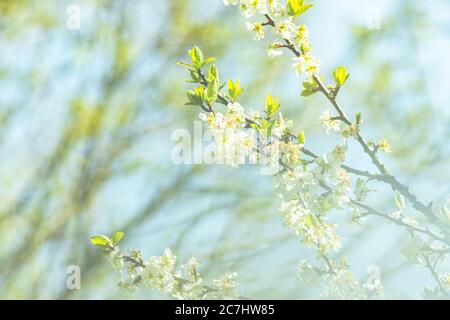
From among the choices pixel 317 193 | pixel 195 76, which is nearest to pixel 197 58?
pixel 195 76

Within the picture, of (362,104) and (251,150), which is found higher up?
(362,104)

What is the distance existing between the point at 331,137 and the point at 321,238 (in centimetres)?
154

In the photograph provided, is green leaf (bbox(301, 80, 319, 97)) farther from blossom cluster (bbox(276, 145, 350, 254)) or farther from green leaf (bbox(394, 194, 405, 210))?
green leaf (bbox(394, 194, 405, 210))

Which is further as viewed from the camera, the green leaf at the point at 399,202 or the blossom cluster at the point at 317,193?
the green leaf at the point at 399,202

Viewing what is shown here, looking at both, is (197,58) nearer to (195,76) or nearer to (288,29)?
(195,76)

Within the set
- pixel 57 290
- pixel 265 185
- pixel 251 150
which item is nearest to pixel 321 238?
pixel 251 150

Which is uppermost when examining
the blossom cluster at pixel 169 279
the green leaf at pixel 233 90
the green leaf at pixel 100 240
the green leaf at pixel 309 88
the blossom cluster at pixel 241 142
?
the green leaf at pixel 233 90

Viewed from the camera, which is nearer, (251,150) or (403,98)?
(251,150)

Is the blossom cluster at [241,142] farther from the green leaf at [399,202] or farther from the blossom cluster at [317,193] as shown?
the green leaf at [399,202]

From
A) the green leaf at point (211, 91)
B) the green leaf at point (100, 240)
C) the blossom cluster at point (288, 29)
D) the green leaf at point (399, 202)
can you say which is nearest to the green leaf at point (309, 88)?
the blossom cluster at point (288, 29)

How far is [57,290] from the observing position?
2148 millimetres

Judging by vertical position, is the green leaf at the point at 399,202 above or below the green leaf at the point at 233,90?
below
